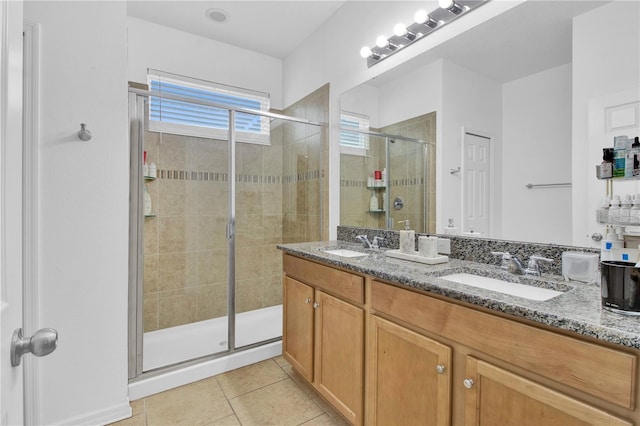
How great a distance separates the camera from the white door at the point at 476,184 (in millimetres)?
1560

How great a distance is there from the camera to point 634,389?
27.1 inches

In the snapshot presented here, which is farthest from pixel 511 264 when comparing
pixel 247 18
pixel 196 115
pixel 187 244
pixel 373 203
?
pixel 247 18

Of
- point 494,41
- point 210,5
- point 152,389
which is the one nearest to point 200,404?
point 152,389

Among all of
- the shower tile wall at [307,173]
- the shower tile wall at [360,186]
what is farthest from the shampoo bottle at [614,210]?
the shower tile wall at [307,173]

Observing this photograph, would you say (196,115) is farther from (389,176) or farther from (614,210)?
(614,210)

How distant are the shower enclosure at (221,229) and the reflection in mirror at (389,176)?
0.36 meters

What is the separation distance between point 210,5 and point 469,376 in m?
2.94

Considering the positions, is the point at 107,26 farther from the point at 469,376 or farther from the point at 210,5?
the point at 469,376

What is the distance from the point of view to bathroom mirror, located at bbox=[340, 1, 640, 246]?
1275 mm

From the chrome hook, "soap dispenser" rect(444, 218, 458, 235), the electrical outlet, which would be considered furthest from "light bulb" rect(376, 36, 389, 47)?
the chrome hook

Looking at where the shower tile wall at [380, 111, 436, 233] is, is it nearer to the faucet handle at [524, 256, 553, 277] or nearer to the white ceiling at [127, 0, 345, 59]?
the faucet handle at [524, 256, 553, 277]

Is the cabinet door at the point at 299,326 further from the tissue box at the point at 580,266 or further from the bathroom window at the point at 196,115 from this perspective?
the bathroom window at the point at 196,115

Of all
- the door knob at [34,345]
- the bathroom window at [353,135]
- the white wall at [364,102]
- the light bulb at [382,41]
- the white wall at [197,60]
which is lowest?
the door knob at [34,345]

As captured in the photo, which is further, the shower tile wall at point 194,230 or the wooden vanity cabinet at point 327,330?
the shower tile wall at point 194,230
